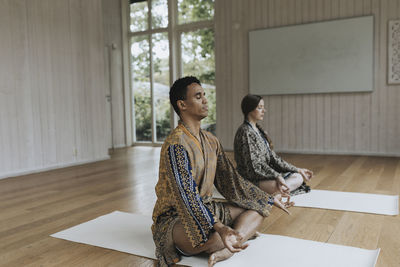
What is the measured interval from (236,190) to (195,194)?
365 mm

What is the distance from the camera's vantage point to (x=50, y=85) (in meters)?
4.79

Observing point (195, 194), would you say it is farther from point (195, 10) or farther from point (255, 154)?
point (195, 10)

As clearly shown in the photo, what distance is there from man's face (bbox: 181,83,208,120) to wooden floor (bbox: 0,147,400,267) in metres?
0.79

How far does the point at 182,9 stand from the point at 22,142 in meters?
4.08

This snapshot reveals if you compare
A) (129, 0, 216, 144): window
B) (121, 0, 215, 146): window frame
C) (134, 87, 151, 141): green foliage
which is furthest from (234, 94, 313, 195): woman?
(134, 87, 151, 141): green foliage

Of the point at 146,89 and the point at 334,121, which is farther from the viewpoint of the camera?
the point at 146,89

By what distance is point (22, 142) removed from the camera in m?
4.41

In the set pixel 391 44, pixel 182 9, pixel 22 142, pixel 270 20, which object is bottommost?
pixel 22 142

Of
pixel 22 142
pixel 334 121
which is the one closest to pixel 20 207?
pixel 22 142

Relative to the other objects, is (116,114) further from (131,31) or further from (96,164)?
(96,164)

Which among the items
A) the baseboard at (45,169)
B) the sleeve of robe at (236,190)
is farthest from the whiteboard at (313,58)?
the sleeve of robe at (236,190)

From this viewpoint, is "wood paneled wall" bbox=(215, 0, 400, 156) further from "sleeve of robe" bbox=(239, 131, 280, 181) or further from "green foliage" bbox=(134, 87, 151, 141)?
"sleeve of robe" bbox=(239, 131, 280, 181)

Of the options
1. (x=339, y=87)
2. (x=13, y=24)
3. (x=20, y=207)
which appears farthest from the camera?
(x=339, y=87)

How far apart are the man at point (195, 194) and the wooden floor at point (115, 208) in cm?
26
